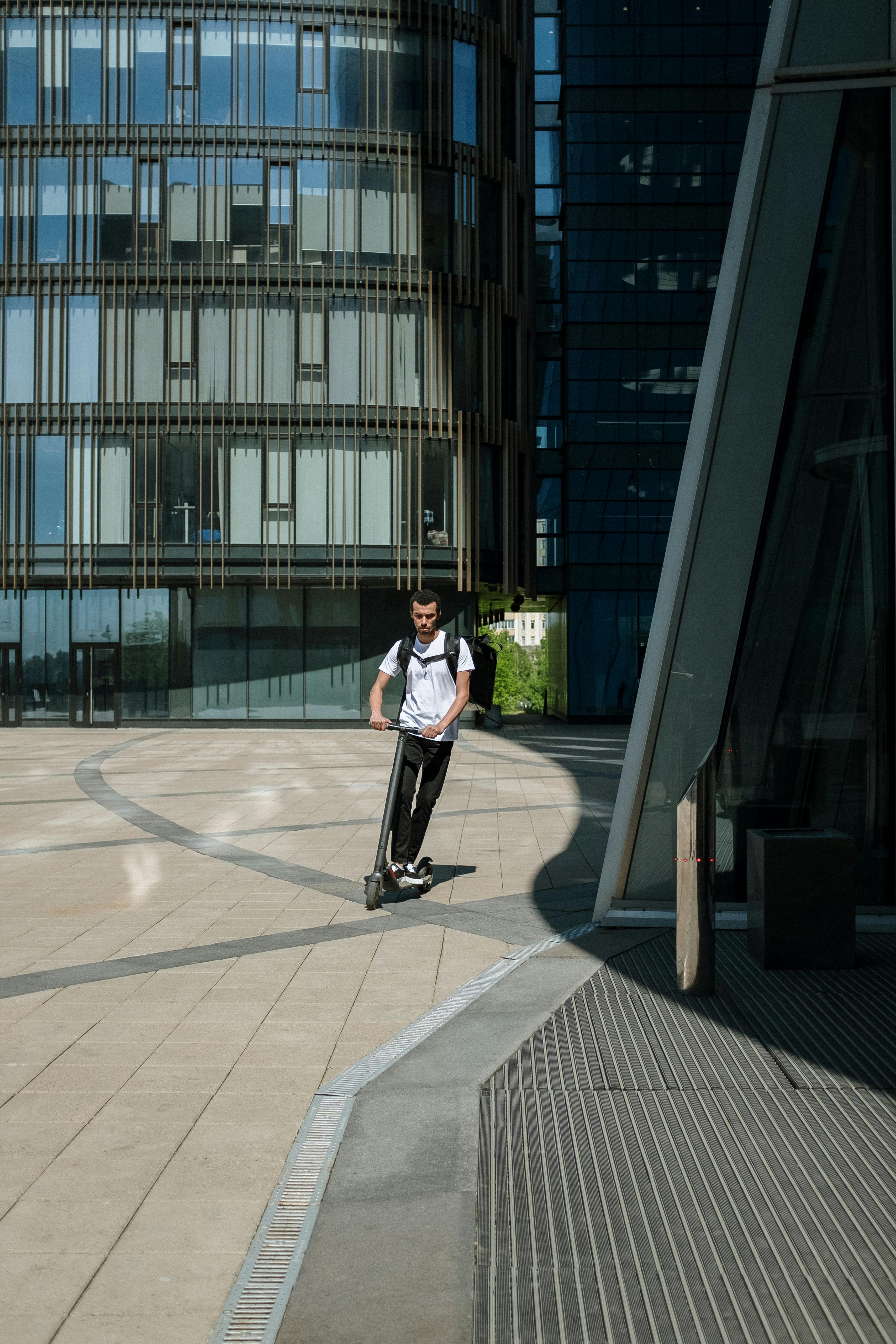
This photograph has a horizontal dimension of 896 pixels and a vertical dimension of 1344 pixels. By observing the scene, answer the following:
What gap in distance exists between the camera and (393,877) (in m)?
7.79

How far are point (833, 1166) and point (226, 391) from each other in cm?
3307

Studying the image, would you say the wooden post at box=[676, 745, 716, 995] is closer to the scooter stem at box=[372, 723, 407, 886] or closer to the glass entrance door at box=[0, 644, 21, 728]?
the scooter stem at box=[372, 723, 407, 886]

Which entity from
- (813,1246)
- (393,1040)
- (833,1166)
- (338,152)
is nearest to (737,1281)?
(813,1246)

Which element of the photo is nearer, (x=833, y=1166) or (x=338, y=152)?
(x=833, y=1166)

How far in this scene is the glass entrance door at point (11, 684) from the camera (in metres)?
36.1

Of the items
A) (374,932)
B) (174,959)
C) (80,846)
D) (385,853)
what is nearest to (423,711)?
(385,853)

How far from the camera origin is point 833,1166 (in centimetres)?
349

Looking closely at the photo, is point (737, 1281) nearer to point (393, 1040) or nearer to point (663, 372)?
point (393, 1040)

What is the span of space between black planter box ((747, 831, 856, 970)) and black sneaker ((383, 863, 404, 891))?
2.59 metres

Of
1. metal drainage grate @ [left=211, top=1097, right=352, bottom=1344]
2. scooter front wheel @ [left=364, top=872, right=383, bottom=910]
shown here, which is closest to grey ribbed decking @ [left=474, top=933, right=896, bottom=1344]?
metal drainage grate @ [left=211, top=1097, right=352, bottom=1344]

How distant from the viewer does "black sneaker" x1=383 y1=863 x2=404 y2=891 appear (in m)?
7.72

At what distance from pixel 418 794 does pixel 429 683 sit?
744mm

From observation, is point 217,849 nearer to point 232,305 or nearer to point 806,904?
point 806,904

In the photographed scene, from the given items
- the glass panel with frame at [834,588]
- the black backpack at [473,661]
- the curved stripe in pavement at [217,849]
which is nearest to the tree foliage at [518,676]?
the curved stripe in pavement at [217,849]
